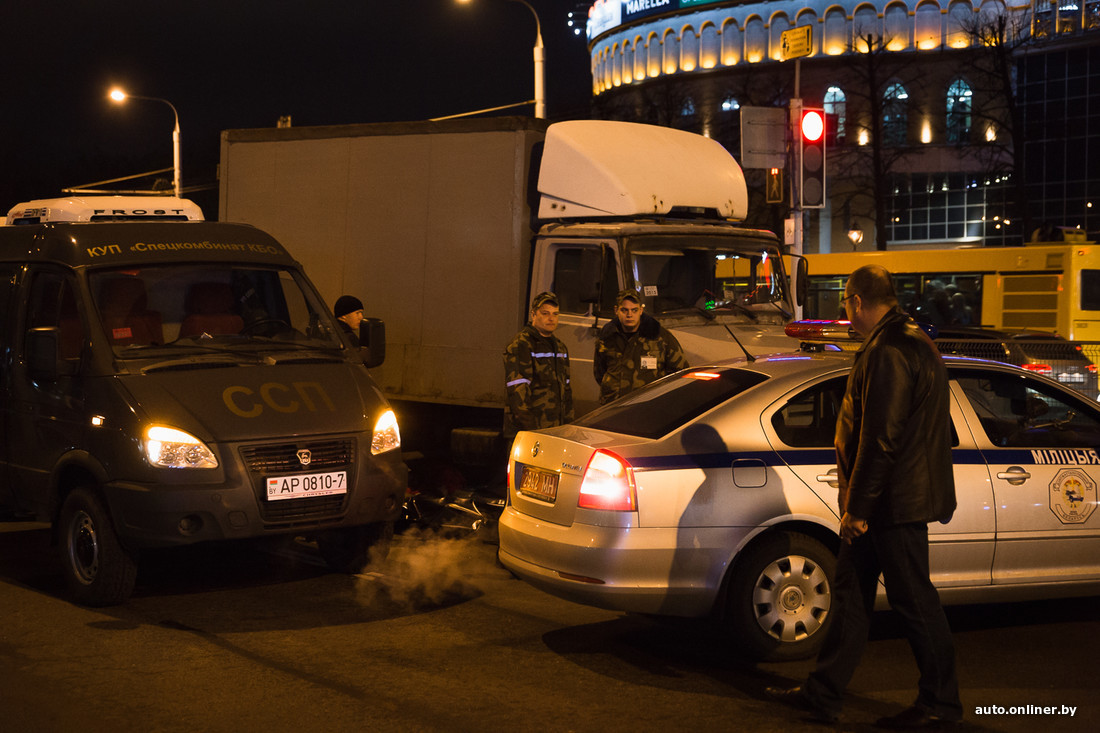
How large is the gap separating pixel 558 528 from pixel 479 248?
487cm

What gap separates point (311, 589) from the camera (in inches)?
303

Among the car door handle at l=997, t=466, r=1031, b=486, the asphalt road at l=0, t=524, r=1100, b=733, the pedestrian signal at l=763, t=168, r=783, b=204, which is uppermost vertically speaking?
the pedestrian signal at l=763, t=168, r=783, b=204

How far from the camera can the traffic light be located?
51.1ft

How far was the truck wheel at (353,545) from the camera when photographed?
7.86 m

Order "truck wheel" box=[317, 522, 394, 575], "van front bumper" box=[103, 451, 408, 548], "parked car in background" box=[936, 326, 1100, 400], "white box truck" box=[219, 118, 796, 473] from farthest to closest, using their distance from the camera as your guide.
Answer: "parked car in background" box=[936, 326, 1100, 400] < "white box truck" box=[219, 118, 796, 473] < "truck wheel" box=[317, 522, 394, 575] < "van front bumper" box=[103, 451, 408, 548]

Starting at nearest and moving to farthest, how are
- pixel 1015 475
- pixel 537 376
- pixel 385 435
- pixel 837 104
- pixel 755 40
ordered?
pixel 1015 475 → pixel 385 435 → pixel 537 376 → pixel 837 104 → pixel 755 40

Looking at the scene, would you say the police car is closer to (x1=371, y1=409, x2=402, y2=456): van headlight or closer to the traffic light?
(x1=371, y1=409, x2=402, y2=456): van headlight

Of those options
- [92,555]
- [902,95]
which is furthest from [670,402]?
[902,95]

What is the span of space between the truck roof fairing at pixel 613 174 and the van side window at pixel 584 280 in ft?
1.29

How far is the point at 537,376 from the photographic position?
8.59 meters

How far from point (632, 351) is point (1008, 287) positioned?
16916 millimetres

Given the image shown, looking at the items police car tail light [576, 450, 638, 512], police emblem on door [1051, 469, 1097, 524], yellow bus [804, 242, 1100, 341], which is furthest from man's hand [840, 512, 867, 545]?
yellow bus [804, 242, 1100, 341]

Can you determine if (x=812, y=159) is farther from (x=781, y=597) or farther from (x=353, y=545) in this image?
(x=781, y=597)

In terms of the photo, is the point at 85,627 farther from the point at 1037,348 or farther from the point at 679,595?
the point at 1037,348
